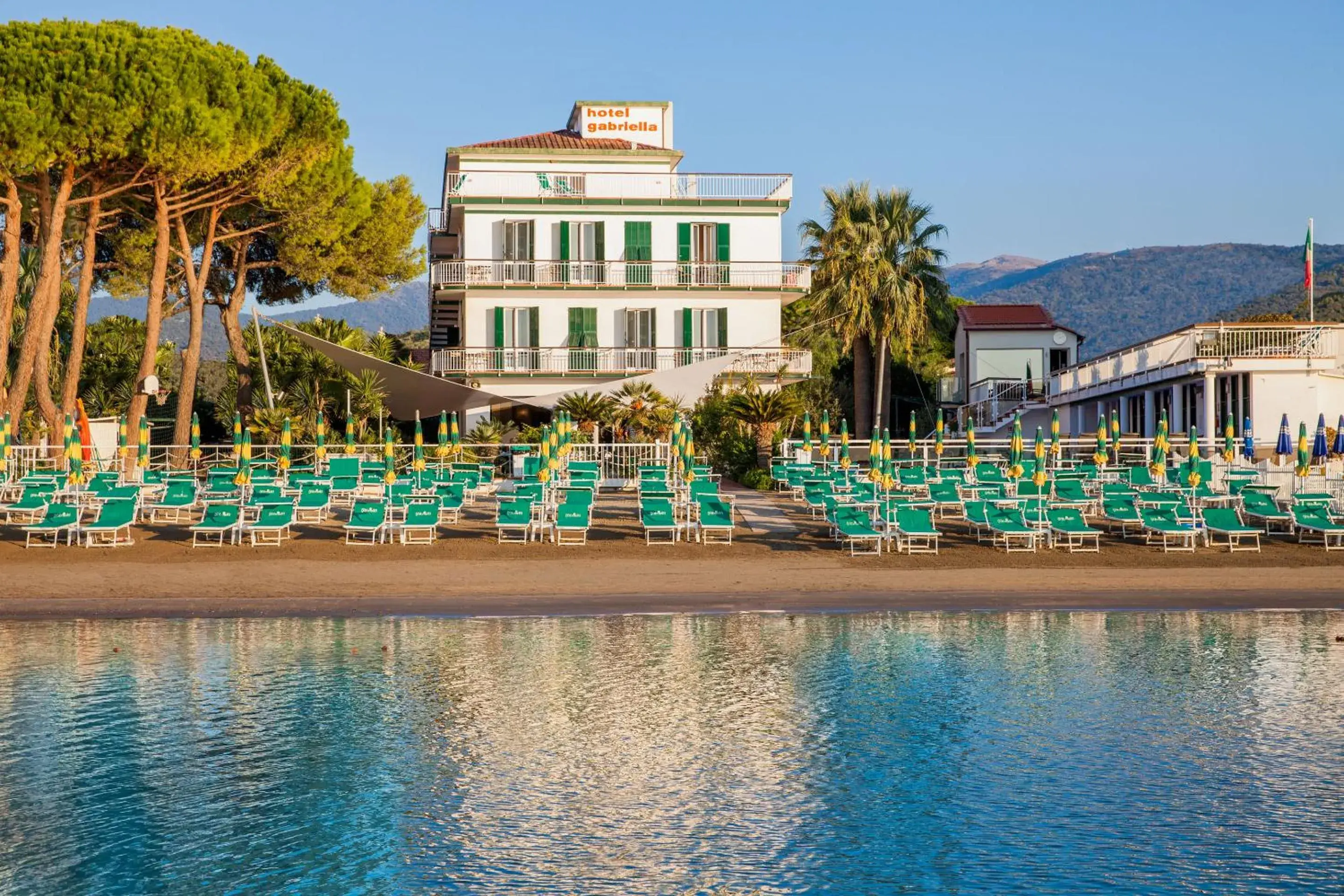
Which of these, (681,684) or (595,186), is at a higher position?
(595,186)

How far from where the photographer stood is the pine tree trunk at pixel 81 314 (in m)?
28.4

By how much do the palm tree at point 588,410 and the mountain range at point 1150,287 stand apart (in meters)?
149

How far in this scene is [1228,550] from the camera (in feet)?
63.7

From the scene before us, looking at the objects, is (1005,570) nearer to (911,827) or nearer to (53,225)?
(911,827)

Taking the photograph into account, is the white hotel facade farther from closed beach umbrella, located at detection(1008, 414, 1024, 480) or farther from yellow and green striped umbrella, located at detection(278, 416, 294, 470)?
closed beach umbrella, located at detection(1008, 414, 1024, 480)

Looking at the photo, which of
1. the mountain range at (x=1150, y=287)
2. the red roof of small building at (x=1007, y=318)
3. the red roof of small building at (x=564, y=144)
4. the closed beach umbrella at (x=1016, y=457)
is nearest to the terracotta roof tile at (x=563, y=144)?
the red roof of small building at (x=564, y=144)

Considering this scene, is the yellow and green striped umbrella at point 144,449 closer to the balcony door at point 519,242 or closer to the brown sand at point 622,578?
the brown sand at point 622,578

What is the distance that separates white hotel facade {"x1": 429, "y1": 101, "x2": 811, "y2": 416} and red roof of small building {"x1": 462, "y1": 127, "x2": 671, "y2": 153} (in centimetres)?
35

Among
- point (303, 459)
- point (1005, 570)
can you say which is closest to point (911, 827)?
point (1005, 570)

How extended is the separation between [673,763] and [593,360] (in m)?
33.0

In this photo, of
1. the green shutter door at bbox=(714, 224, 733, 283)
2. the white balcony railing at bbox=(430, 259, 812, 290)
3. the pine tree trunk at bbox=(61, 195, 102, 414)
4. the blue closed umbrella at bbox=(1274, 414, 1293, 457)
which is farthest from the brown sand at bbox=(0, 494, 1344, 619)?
the green shutter door at bbox=(714, 224, 733, 283)

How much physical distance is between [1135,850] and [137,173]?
26.9 m

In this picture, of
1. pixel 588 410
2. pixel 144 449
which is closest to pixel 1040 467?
pixel 588 410

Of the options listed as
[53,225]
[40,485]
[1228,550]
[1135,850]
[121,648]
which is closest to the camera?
[1135,850]
